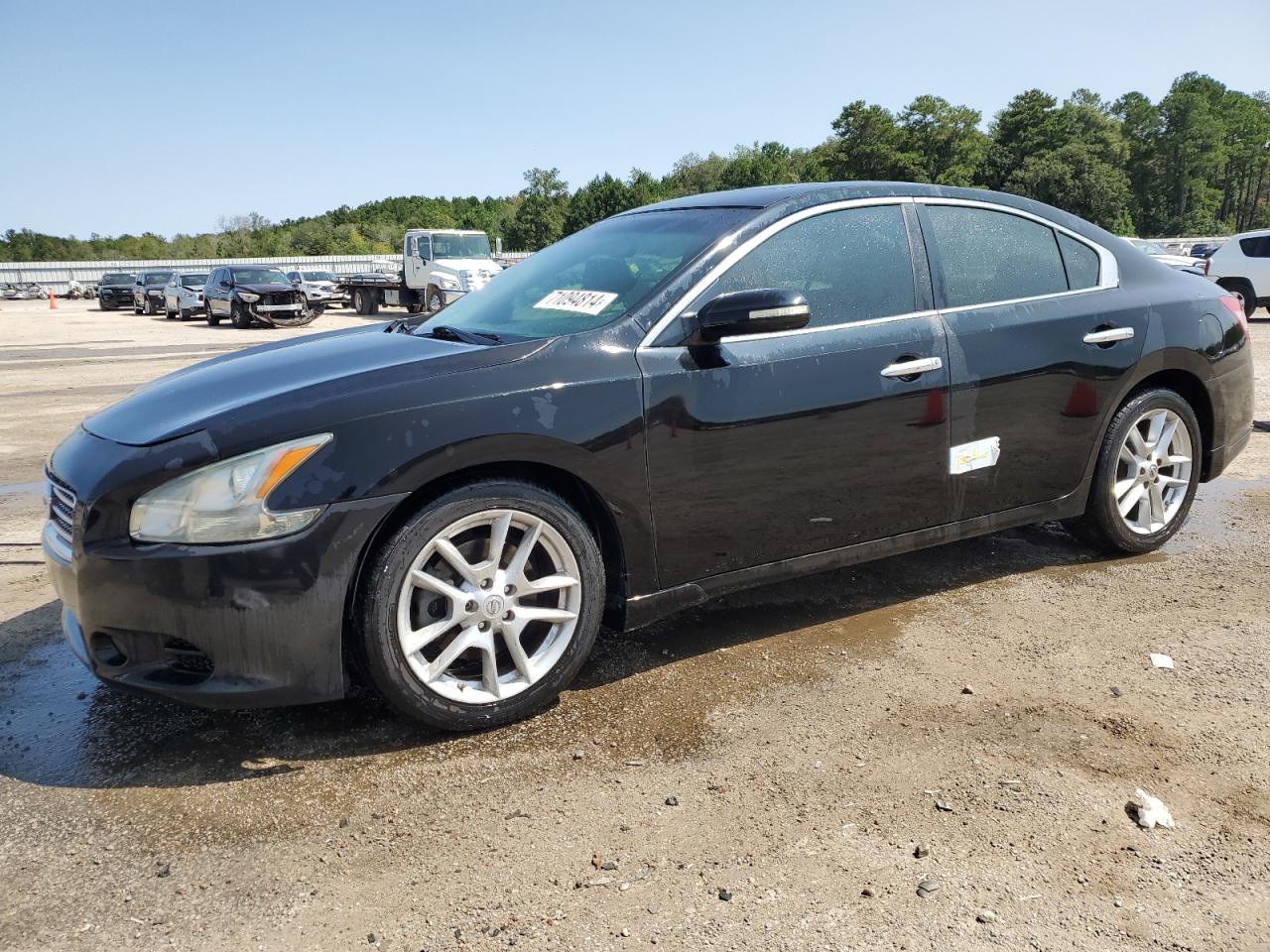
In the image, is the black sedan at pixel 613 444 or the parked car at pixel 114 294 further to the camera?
the parked car at pixel 114 294

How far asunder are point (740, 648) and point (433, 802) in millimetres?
1383

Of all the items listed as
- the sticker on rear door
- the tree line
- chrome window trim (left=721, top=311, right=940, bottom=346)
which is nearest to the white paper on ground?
the sticker on rear door

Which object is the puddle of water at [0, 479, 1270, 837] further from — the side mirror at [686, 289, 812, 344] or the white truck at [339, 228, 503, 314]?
the white truck at [339, 228, 503, 314]

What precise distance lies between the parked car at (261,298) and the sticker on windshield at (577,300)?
2330cm

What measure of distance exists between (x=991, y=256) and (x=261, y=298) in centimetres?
2418

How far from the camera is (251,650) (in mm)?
2695

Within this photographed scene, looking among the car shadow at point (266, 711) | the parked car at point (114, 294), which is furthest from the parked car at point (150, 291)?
the car shadow at point (266, 711)

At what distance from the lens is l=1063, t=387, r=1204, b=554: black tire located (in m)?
4.30

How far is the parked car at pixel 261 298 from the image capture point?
25234 mm

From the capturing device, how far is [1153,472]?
14.7 feet

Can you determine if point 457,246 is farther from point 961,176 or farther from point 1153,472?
point 961,176

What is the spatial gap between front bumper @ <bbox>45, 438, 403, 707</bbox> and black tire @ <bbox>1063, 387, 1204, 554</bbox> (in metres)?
3.15

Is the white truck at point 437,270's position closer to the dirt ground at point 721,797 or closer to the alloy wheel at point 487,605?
the dirt ground at point 721,797

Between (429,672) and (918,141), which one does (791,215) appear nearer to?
(429,672)
